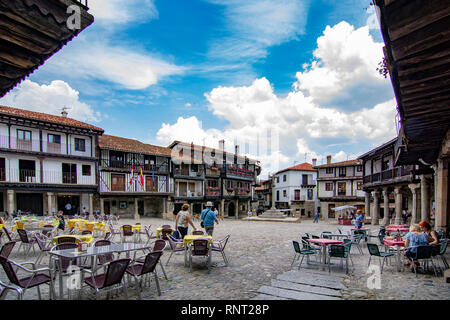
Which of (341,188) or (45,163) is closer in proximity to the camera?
(45,163)

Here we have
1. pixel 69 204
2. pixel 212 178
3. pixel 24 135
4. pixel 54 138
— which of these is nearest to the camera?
pixel 24 135

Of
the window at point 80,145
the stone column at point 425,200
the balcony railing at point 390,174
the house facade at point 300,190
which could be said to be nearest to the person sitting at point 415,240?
the stone column at point 425,200

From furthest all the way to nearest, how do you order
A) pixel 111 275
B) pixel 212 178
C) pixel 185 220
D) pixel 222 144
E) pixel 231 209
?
pixel 231 209 → pixel 222 144 → pixel 212 178 → pixel 185 220 → pixel 111 275

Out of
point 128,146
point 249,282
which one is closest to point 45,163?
point 128,146

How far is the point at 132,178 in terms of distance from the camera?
27531 millimetres

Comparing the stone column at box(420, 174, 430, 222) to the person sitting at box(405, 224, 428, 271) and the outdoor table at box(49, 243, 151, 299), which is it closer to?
the person sitting at box(405, 224, 428, 271)

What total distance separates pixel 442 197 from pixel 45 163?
27.6m

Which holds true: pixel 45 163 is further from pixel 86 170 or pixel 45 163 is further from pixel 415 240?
pixel 415 240

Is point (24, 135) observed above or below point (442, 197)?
above

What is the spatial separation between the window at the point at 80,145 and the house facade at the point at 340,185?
3165 cm

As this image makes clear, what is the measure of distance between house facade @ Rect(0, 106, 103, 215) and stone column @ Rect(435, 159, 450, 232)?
2579cm

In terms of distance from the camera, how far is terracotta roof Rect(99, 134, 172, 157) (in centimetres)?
2825
